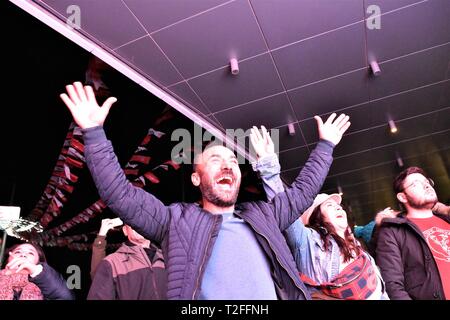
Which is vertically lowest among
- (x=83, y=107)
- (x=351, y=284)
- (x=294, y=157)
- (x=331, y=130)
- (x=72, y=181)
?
(x=351, y=284)

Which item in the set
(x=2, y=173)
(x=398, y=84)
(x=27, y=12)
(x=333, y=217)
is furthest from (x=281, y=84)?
(x=2, y=173)

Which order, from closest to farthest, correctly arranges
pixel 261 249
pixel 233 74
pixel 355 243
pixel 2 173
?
pixel 261 249, pixel 355 243, pixel 233 74, pixel 2 173

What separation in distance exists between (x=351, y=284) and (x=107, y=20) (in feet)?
8.03

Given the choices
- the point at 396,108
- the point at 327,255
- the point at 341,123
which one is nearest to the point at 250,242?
the point at 327,255

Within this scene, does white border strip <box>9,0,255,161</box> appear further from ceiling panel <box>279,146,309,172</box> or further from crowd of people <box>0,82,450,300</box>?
A: crowd of people <box>0,82,450,300</box>

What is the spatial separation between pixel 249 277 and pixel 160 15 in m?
2.18

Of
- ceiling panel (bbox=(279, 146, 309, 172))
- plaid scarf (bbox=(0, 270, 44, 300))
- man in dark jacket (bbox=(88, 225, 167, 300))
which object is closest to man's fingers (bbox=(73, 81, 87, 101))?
man in dark jacket (bbox=(88, 225, 167, 300))

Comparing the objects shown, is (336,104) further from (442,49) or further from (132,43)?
(132,43)

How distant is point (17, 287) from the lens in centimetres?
228

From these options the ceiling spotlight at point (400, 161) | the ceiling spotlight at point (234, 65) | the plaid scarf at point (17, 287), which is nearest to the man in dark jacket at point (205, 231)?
the plaid scarf at point (17, 287)

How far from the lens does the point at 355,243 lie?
2006 mm

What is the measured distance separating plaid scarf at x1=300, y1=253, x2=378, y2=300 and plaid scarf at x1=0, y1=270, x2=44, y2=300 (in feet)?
5.50

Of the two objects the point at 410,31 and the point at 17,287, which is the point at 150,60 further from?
the point at 410,31

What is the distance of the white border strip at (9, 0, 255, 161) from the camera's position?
2.60m
